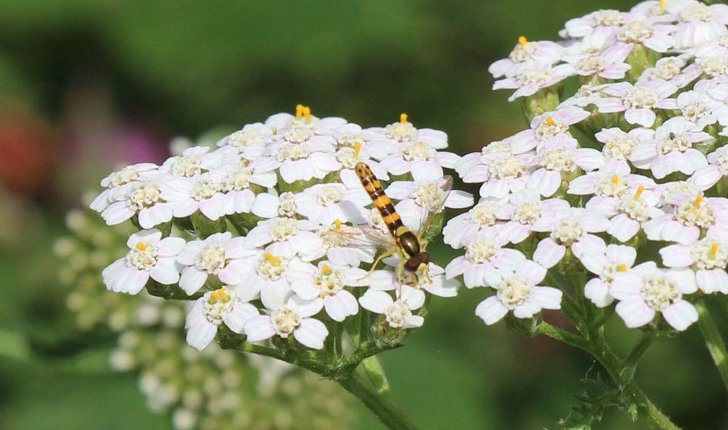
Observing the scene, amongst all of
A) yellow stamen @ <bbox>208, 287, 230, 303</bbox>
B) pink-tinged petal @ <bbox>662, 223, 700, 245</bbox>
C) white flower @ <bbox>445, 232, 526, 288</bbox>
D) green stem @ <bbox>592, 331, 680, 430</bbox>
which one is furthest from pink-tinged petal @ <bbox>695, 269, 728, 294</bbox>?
yellow stamen @ <bbox>208, 287, 230, 303</bbox>

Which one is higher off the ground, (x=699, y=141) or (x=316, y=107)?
(x=699, y=141)

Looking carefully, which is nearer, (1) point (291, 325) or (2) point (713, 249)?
(2) point (713, 249)

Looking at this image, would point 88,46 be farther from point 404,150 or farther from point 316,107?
point 404,150

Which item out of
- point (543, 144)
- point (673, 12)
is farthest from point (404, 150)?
point (673, 12)

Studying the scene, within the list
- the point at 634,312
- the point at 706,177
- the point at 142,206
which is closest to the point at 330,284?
the point at 142,206

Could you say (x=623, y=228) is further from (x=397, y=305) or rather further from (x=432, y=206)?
(x=397, y=305)

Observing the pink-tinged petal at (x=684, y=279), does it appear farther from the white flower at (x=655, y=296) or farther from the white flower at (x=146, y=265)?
the white flower at (x=146, y=265)
